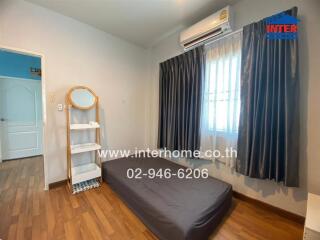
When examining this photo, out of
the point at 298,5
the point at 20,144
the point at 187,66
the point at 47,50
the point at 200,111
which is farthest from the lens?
the point at 20,144

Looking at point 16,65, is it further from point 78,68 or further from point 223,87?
point 223,87

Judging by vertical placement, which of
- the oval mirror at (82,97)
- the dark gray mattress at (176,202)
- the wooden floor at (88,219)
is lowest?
the wooden floor at (88,219)

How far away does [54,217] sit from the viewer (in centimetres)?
166

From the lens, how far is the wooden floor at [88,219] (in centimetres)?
144

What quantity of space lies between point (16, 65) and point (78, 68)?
2.31m

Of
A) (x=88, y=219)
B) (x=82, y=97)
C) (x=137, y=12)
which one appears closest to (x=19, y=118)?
(x=82, y=97)

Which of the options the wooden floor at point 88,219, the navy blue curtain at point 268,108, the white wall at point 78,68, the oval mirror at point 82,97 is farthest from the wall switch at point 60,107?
the navy blue curtain at point 268,108

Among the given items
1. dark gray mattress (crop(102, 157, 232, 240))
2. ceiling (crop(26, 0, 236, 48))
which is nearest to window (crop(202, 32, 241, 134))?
ceiling (crop(26, 0, 236, 48))

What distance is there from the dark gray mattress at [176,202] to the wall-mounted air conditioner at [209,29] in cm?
201

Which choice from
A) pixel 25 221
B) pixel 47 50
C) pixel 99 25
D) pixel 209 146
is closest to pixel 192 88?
pixel 209 146

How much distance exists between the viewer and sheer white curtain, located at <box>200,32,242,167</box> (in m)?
1.95

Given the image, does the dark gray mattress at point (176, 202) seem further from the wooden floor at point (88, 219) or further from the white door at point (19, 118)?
the white door at point (19, 118)

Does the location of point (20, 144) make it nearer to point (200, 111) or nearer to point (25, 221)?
point (25, 221)

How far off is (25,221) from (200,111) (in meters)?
2.51
